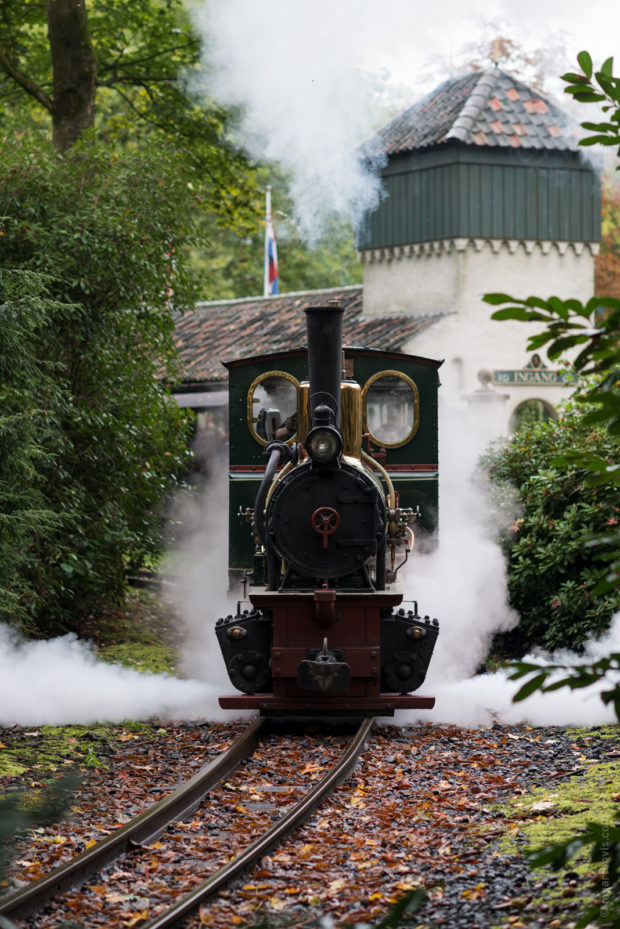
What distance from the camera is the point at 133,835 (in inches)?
222

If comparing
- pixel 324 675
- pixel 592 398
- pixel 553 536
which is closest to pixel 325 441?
pixel 324 675

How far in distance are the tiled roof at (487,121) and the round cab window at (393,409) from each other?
9.13m

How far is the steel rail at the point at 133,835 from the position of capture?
15.3 feet

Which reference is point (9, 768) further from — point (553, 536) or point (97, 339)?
point (553, 536)

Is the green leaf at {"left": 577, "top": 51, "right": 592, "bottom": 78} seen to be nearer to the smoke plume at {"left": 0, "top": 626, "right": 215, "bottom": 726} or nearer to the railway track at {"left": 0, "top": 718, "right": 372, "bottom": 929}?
the railway track at {"left": 0, "top": 718, "right": 372, "bottom": 929}

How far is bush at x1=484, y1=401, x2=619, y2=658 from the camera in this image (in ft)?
35.7

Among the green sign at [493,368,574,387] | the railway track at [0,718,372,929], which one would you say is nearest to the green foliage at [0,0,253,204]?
the green sign at [493,368,574,387]

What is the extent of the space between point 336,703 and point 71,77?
9.26 meters

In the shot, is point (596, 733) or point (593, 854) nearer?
point (593, 854)

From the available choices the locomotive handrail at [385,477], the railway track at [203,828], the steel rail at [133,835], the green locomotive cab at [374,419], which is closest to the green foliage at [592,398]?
the railway track at [203,828]

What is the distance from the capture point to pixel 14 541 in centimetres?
949

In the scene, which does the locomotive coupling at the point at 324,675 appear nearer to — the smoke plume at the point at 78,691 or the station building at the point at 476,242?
the smoke plume at the point at 78,691

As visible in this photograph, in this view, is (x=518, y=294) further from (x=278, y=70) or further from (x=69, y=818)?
(x=69, y=818)

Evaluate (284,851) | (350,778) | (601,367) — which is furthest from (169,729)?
(601,367)
